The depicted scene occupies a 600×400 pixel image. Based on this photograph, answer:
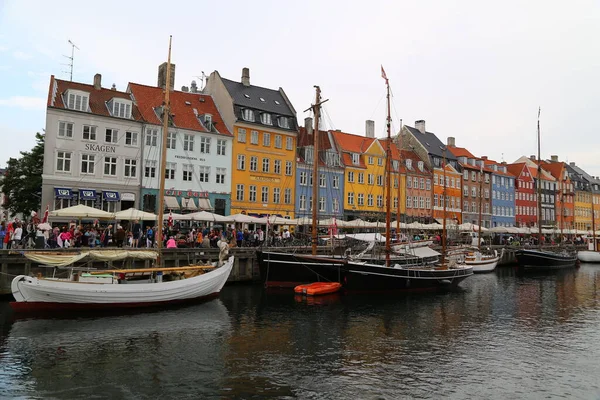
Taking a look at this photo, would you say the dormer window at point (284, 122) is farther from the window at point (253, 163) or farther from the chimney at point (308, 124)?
the window at point (253, 163)

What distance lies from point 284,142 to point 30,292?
119ft

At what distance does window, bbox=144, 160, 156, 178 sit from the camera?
4262cm

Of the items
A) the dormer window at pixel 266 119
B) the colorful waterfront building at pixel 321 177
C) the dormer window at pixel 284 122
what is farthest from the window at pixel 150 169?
the colorful waterfront building at pixel 321 177

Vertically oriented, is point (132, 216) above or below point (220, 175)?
below

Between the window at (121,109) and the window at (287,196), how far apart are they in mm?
18137

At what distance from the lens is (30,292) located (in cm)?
1956

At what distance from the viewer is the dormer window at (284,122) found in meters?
52.8

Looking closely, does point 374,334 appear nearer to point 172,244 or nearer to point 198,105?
point 172,244

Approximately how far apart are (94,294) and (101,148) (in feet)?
76.5

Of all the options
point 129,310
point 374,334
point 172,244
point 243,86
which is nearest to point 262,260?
point 172,244

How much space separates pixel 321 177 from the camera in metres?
55.9

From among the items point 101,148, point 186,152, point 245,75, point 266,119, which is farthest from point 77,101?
point 245,75

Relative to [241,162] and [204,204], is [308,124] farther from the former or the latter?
[204,204]

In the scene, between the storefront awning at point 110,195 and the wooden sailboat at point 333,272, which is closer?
the wooden sailboat at point 333,272
